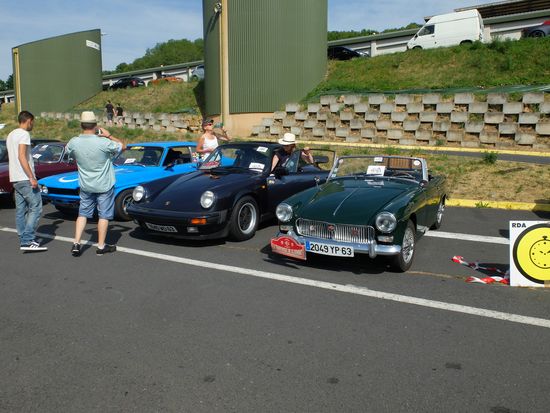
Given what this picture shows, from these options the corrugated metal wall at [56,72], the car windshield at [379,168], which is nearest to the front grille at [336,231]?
the car windshield at [379,168]

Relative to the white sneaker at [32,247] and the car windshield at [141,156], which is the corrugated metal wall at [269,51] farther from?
the white sneaker at [32,247]

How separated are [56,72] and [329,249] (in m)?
35.6

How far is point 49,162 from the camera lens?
34.8 feet

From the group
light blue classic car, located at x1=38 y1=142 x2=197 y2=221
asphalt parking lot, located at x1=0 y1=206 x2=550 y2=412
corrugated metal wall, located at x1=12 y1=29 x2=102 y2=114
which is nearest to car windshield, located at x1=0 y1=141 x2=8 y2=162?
light blue classic car, located at x1=38 y1=142 x2=197 y2=221

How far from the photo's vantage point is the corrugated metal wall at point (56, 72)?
34.8m

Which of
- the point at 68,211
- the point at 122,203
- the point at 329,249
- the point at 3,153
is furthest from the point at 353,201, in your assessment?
the point at 3,153

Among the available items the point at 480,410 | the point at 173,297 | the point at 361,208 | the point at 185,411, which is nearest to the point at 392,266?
the point at 361,208

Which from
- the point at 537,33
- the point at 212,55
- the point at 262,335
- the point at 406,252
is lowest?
the point at 262,335

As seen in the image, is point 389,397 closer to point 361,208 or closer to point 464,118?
point 361,208

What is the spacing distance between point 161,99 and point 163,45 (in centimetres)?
9655

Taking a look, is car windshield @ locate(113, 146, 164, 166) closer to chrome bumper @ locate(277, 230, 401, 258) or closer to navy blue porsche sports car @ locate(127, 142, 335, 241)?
navy blue porsche sports car @ locate(127, 142, 335, 241)

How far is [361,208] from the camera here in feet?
18.5

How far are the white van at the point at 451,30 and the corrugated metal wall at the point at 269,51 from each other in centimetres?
612

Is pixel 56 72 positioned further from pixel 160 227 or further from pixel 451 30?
pixel 160 227
